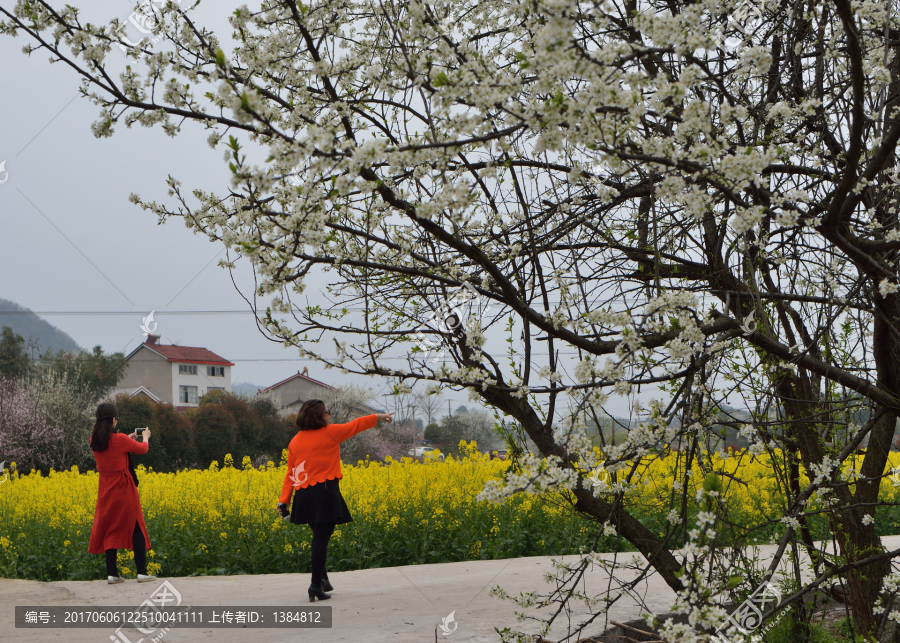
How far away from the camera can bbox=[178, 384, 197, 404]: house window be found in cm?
2180

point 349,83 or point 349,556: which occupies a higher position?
point 349,83

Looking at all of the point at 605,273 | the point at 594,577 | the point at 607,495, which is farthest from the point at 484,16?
the point at 594,577

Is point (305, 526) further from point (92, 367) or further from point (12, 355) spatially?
point (12, 355)

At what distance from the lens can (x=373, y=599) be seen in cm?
441

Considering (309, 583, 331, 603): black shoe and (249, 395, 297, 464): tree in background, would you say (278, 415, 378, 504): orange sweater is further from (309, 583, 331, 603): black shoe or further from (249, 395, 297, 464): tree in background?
(249, 395, 297, 464): tree in background

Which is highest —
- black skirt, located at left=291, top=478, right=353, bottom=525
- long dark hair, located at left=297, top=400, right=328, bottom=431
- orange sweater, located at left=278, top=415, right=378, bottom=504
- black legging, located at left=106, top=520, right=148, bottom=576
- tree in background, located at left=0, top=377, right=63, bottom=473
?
tree in background, located at left=0, top=377, right=63, bottom=473

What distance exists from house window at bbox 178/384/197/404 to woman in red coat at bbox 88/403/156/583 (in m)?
17.2

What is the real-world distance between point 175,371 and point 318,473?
18875 mm

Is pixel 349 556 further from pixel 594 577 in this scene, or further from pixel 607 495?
pixel 607 495

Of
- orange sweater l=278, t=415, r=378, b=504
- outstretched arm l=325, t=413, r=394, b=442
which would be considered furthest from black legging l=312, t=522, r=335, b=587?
outstretched arm l=325, t=413, r=394, b=442

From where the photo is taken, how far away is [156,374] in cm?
2127

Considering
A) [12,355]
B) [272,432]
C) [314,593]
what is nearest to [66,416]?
[12,355]

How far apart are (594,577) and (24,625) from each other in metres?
3.55

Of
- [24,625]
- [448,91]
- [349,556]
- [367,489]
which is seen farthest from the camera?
[367,489]
